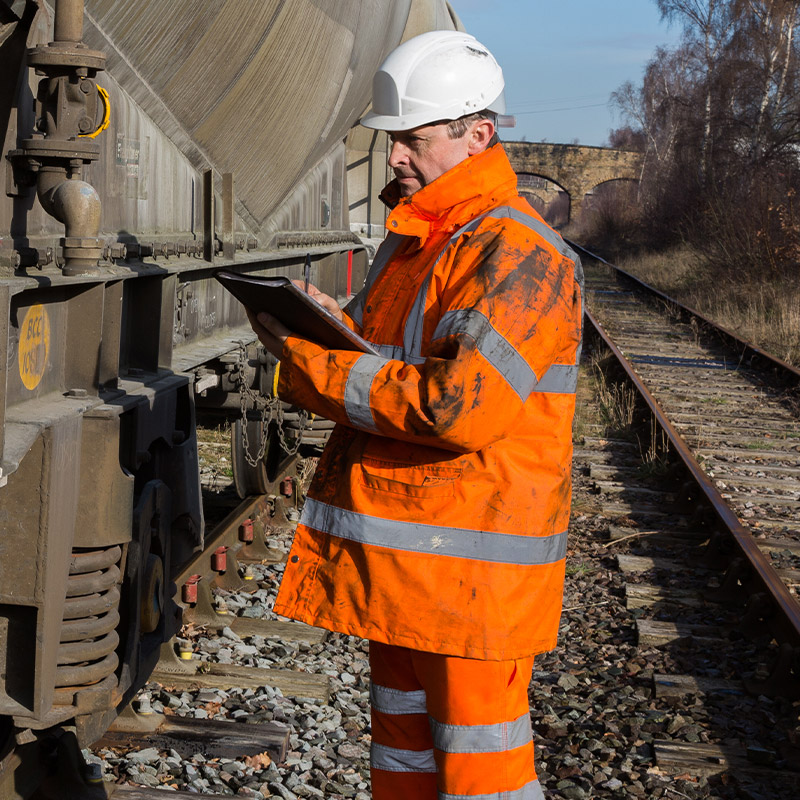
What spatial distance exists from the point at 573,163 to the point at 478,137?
63.8m

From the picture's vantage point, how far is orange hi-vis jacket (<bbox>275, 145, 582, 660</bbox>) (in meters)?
2.13

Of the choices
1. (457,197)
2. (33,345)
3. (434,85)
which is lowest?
(33,345)

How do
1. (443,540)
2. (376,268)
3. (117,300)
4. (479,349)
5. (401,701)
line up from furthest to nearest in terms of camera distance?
(117,300), (376,268), (401,701), (443,540), (479,349)

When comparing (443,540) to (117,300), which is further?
(117,300)

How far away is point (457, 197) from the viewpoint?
2363 mm

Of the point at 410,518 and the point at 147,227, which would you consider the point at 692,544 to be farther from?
the point at 410,518

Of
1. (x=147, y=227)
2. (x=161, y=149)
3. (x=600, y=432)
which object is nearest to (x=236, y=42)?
(x=161, y=149)

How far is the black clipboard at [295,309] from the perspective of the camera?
2.21m

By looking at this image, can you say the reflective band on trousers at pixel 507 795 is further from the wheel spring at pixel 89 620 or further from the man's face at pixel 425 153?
the man's face at pixel 425 153

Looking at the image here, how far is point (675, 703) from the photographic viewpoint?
3947mm

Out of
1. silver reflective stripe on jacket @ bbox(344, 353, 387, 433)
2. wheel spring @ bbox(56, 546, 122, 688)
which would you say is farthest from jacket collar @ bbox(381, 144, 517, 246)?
wheel spring @ bbox(56, 546, 122, 688)

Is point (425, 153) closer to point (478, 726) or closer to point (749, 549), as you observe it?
point (478, 726)

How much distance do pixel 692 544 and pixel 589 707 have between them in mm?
2190

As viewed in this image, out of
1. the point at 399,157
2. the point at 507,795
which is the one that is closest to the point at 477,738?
the point at 507,795
